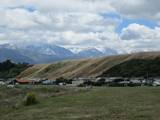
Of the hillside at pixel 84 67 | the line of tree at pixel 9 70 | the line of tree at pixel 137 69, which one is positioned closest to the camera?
the line of tree at pixel 137 69

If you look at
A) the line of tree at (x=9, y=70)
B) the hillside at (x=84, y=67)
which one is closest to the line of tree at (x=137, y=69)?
the hillside at (x=84, y=67)

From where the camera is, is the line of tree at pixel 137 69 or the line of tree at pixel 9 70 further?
the line of tree at pixel 9 70

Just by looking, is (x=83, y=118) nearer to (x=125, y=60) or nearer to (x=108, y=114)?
(x=108, y=114)

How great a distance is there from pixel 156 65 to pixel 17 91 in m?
77.0

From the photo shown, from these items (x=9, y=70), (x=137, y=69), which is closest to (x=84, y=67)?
(x=137, y=69)

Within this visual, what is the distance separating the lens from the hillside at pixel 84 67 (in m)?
157

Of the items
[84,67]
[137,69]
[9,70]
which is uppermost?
[84,67]

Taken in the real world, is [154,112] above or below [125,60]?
below

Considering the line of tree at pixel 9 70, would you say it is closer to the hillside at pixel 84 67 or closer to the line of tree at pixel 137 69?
the hillside at pixel 84 67

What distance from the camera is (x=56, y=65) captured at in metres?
197

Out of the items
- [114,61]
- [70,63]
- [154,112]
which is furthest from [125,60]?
[154,112]

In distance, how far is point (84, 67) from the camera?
16950 centimetres

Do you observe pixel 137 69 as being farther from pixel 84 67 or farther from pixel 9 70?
pixel 9 70

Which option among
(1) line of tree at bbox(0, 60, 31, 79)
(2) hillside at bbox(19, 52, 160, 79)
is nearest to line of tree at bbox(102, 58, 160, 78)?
(2) hillside at bbox(19, 52, 160, 79)
